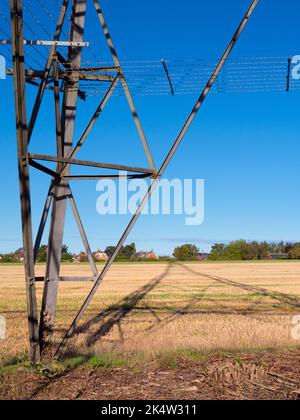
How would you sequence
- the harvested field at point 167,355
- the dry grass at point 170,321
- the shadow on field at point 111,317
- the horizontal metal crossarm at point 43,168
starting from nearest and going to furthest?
the harvested field at point 167,355, the horizontal metal crossarm at point 43,168, the dry grass at point 170,321, the shadow on field at point 111,317

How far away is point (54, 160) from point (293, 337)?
278 inches

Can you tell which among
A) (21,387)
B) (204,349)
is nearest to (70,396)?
(21,387)

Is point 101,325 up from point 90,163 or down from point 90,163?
down

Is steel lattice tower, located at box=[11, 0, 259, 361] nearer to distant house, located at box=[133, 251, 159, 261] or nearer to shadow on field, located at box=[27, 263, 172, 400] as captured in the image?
shadow on field, located at box=[27, 263, 172, 400]

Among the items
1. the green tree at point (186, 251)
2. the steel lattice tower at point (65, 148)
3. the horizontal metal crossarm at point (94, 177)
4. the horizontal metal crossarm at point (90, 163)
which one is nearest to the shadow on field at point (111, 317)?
the steel lattice tower at point (65, 148)

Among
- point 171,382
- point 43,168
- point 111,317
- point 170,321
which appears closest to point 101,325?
point 111,317

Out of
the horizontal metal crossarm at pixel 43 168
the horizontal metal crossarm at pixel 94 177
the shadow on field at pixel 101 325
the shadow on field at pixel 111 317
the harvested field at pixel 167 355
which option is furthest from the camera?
the shadow on field at pixel 111 317

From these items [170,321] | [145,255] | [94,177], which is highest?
[94,177]

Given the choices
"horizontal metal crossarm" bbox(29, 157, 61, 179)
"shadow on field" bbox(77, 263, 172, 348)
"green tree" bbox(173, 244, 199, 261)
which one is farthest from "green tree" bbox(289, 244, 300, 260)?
"horizontal metal crossarm" bbox(29, 157, 61, 179)

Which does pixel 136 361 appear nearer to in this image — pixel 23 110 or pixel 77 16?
pixel 23 110

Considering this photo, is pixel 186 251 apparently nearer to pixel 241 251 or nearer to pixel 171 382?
pixel 241 251

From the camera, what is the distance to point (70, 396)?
21.2 feet

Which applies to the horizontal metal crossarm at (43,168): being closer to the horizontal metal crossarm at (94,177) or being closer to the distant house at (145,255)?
the horizontal metal crossarm at (94,177)

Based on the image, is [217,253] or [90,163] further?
[217,253]
